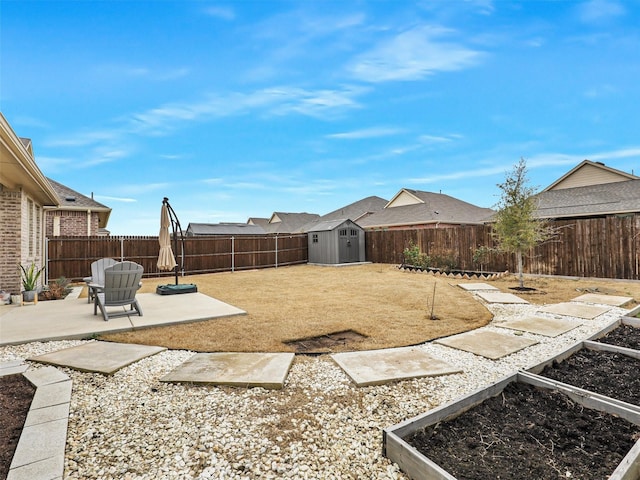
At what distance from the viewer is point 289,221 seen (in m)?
38.4

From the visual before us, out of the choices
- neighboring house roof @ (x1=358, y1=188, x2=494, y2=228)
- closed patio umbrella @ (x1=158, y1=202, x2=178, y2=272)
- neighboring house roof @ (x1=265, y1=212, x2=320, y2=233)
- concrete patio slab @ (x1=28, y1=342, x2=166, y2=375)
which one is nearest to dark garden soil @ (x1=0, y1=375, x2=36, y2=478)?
concrete patio slab @ (x1=28, y1=342, x2=166, y2=375)

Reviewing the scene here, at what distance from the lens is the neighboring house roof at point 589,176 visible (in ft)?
Answer: 52.9

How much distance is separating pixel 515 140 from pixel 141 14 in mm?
14706

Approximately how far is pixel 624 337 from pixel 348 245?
13175 millimetres

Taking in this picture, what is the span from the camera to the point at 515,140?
14.3 metres

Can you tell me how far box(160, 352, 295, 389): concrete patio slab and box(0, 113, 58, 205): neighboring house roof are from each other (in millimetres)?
3372

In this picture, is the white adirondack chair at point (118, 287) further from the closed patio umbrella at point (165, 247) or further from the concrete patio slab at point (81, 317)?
the closed patio umbrella at point (165, 247)

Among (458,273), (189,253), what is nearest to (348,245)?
(458,273)

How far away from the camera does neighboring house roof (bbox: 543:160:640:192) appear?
52.9 feet

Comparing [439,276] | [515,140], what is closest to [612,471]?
[439,276]

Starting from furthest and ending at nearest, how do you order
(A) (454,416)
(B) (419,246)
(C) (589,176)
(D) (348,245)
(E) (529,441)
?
(C) (589,176) → (D) (348,245) → (B) (419,246) → (A) (454,416) → (E) (529,441)

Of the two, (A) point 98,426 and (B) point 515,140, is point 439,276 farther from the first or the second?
(A) point 98,426

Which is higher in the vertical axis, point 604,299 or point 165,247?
point 165,247

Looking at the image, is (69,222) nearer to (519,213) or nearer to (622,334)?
(519,213)
